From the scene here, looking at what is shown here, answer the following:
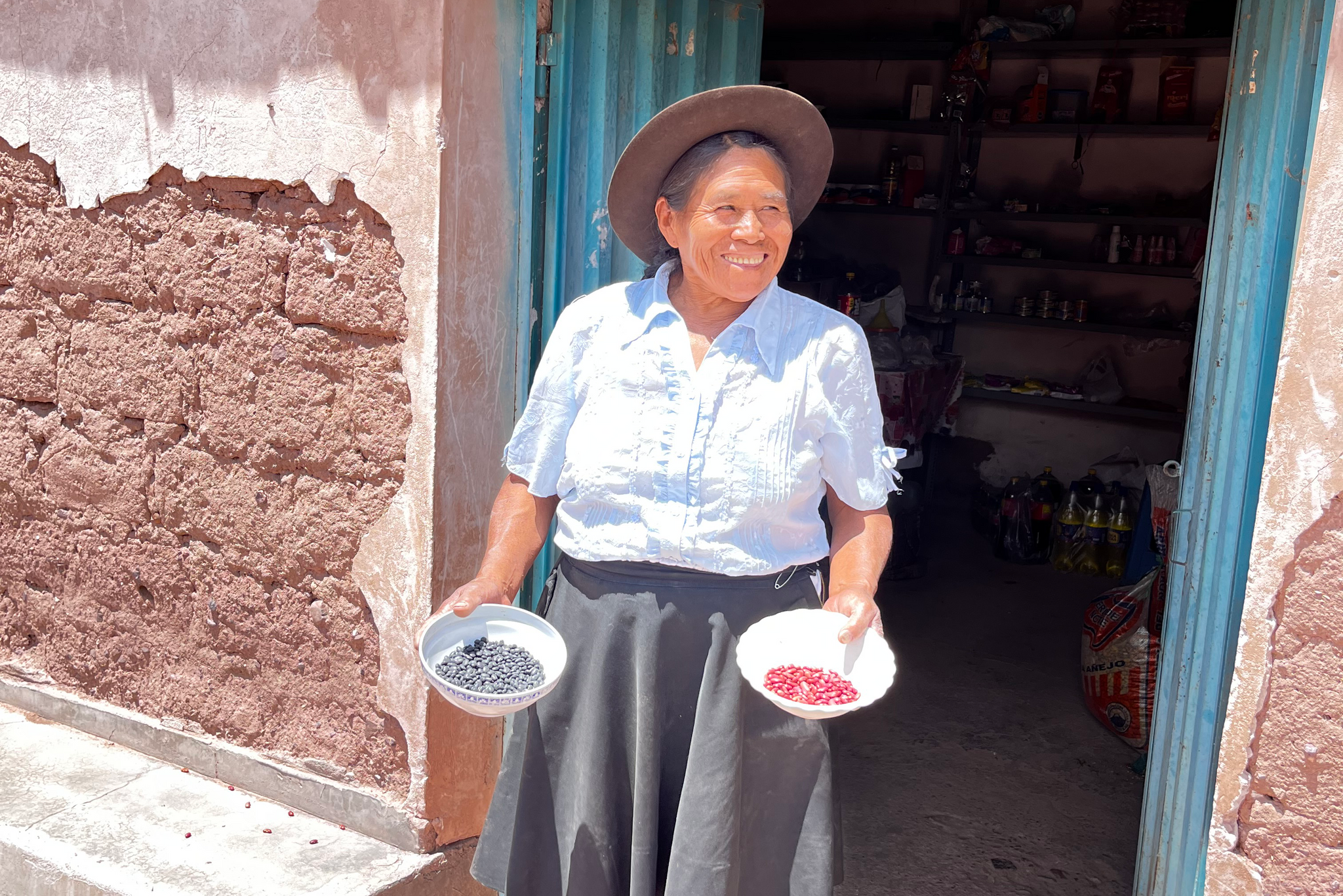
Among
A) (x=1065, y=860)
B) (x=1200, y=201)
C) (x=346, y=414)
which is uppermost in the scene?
(x=1200, y=201)

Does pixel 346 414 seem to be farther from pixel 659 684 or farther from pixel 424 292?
pixel 659 684

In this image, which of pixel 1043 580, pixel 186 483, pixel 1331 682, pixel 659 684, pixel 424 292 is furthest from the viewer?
pixel 1043 580

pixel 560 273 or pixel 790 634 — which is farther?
pixel 560 273

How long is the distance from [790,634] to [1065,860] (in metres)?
1.79

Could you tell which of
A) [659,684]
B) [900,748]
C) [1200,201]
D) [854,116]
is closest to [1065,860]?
[900,748]

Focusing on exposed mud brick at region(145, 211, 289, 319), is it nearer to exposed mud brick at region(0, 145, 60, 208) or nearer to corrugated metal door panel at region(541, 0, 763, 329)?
exposed mud brick at region(0, 145, 60, 208)

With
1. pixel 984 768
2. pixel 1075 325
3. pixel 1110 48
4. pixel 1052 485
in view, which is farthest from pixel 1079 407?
pixel 984 768

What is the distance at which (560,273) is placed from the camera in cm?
255

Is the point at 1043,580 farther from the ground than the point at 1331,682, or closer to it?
closer to it

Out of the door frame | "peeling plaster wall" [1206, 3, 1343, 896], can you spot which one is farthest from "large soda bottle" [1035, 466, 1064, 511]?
"peeling plaster wall" [1206, 3, 1343, 896]

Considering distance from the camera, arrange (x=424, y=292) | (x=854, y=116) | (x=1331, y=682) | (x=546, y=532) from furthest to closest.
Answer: (x=854, y=116)
(x=424, y=292)
(x=546, y=532)
(x=1331, y=682)

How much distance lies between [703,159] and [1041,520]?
16.0ft

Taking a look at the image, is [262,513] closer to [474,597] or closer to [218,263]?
[218,263]

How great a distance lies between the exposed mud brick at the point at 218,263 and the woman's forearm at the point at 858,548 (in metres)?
1.45
